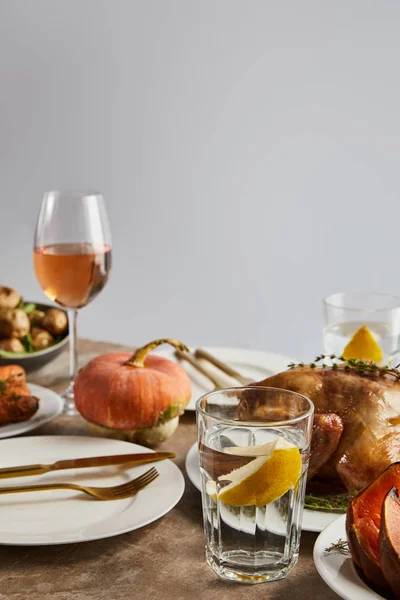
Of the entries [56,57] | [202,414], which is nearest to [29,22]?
[56,57]

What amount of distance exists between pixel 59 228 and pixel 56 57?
143 inches

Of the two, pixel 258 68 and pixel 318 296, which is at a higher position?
pixel 258 68

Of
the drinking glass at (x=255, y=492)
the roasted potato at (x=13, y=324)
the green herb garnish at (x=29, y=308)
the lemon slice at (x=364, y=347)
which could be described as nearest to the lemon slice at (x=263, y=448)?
the drinking glass at (x=255, y=492)

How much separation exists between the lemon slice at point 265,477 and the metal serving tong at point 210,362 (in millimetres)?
645

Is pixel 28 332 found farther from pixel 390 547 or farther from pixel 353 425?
pixel 390 547

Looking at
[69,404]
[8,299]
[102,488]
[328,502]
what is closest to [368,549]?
[328,502]

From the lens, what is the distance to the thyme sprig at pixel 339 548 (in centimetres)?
85

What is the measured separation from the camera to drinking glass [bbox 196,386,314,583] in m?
0.91

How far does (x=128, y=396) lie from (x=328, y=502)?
16.0 inches

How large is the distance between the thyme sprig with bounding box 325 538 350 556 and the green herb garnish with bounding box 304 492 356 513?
186mm

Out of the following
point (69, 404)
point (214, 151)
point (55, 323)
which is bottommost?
point (69, 404)

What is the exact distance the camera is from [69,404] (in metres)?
1.58

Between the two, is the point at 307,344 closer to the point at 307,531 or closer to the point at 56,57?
the point at 56,57

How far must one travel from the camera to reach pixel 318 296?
14.8 feet
